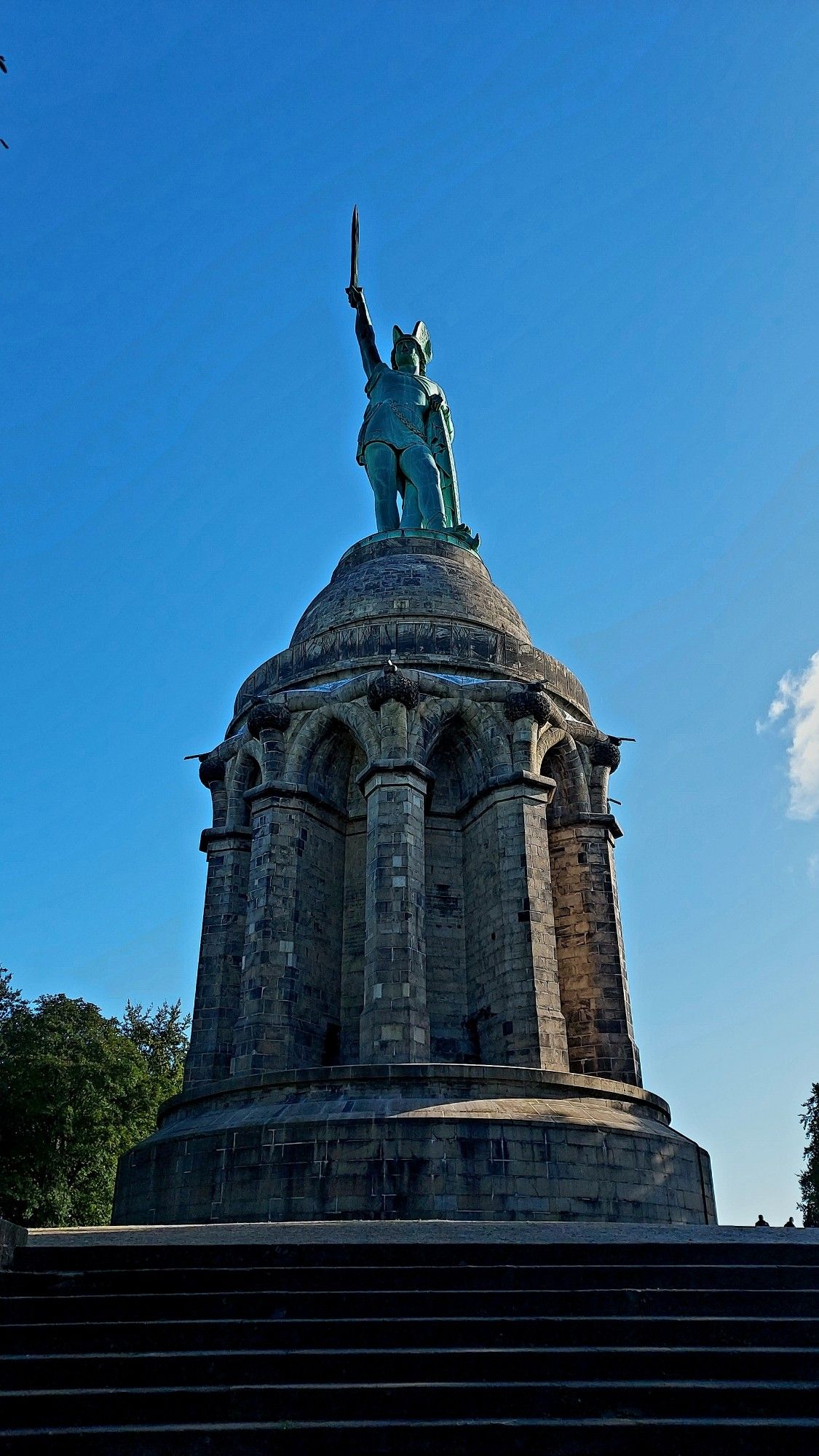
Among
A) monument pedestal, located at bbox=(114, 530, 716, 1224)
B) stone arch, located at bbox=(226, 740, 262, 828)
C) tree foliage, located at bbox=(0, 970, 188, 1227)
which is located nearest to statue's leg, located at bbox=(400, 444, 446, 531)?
monument pedestal, located at bbox=(114, 530, 716, 1224)

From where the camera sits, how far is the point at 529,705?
19.3 meters

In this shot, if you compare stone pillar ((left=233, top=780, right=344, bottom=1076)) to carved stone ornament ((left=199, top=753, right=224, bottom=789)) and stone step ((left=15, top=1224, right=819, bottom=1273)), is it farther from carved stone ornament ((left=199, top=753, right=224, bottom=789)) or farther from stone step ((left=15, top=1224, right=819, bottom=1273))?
stone step ((left=15, top=1224, right=819, bottom=1273))

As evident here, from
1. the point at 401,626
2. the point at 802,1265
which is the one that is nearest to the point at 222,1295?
the point at 802,1265

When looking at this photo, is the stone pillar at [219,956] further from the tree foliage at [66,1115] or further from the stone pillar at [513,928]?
the tree foliage at [66,1115]

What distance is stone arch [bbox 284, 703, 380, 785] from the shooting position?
19578 millimetres

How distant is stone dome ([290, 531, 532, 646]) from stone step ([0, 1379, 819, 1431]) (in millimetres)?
16565

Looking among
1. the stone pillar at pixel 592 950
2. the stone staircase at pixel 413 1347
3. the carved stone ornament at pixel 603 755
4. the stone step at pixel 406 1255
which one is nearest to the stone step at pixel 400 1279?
the stone staircase at pixel 413 1347

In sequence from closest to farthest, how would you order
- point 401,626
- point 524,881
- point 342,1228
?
point 342,1228
point 524,881
point 401,626

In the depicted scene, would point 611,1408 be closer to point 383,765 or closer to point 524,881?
point 524,881

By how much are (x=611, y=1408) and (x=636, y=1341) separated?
97cm

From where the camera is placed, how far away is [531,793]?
1861 cm

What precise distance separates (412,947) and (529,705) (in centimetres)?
508

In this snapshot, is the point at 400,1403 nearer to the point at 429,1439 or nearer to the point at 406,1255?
the point at 429,1439

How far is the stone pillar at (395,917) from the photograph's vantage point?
15953 millimetres
